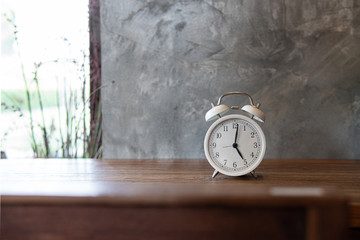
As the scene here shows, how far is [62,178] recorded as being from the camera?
46.1 inches

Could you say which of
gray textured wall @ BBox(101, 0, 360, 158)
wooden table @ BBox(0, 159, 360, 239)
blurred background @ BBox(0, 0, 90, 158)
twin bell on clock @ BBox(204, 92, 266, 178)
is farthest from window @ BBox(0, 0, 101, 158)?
wooden table @ BBox(0, 159, 360, 239)

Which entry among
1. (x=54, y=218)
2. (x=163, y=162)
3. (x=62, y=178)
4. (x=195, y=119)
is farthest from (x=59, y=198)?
(x=195, y=119)

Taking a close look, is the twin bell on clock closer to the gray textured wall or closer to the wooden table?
the gray textured wall

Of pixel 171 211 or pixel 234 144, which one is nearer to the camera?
pixel 171 211

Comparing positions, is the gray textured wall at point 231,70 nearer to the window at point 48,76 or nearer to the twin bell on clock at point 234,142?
the window at point 48,76

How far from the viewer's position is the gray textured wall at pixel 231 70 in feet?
5.11

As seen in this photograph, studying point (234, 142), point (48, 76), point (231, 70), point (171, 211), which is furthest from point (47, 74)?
point (171, 211)

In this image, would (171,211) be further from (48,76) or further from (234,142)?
(48,76)

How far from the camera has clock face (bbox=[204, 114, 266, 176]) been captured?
1177 millimetres

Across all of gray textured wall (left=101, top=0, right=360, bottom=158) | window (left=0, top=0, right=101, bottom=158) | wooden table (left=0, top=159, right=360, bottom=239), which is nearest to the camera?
wooden table (left=0, top=159, right=360, bottom=239)

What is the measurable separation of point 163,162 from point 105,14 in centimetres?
69

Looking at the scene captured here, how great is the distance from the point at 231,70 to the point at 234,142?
49 centimetres

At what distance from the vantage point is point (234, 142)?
118 centimetres

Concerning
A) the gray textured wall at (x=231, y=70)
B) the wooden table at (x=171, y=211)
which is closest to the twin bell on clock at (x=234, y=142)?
the gray textured wall at (x=231, y=70)
